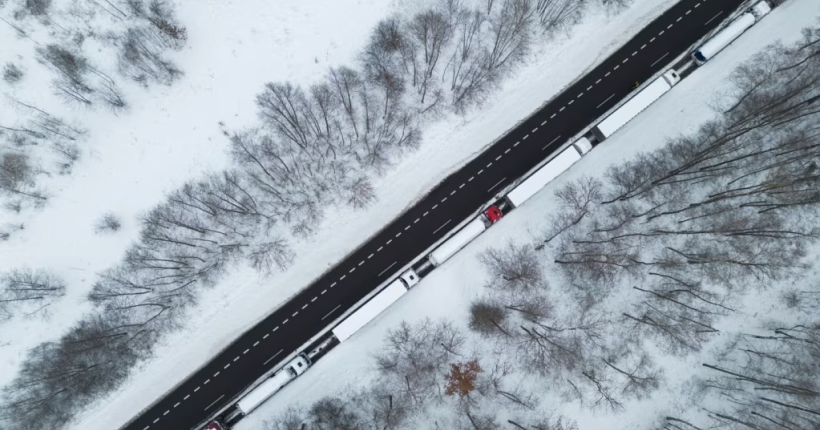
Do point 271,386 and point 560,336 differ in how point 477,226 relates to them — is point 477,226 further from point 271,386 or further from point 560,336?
point 271,386

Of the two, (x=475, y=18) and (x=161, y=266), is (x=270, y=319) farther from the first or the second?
(x=475, y=18)

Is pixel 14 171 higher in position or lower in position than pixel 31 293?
higher

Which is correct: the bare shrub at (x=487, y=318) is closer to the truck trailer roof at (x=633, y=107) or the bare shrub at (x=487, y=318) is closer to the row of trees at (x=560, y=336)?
the row of trees at (x=560, y=336)

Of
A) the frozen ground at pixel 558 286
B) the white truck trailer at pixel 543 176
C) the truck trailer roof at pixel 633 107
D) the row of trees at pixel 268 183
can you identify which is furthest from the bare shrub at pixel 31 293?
the truck trailer roof at pixel 633 107

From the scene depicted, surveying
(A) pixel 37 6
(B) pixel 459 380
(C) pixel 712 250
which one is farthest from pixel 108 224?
(C) pixel 712 250

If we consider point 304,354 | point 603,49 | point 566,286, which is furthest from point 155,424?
point 603,49

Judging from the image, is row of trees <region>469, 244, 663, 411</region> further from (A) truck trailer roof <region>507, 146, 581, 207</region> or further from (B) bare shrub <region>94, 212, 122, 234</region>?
(B) bare shrub <region>94, 212, 122, 234</region>
